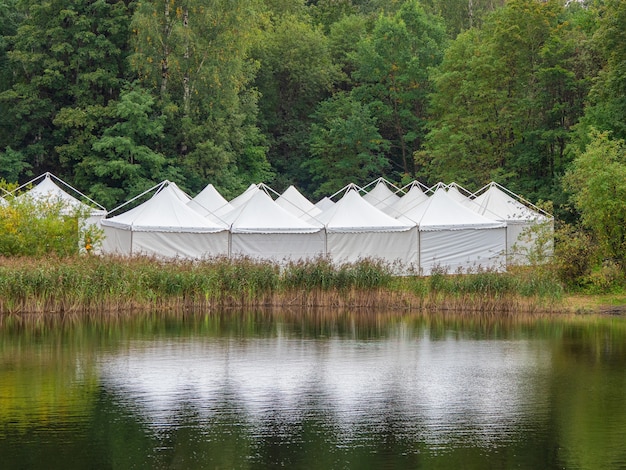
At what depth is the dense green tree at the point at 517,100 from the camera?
47562 millimetres

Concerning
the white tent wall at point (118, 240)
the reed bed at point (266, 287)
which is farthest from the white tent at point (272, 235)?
the reed bed at point (266, 287)

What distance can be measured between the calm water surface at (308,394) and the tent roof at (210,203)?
15.7 metres

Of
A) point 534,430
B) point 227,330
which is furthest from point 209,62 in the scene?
point 534,430

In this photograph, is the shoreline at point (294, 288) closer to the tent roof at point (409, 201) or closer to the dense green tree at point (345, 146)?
the tent roof at point (409, 201)

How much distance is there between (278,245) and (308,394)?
21072mm

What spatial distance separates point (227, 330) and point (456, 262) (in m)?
15.6

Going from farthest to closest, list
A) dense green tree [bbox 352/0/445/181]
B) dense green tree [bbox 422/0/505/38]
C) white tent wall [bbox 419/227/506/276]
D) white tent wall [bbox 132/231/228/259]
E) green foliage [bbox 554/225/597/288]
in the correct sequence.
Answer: dense green tree [bbox 422/0/505/38], dense green tree [bbox 352/0/445/181], white tent wall [bbox 419/227/506/276], white tent wall [bbox 132/231/228/259], green foliage [bbox 554/225/597/288]

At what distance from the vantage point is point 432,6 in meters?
75.4

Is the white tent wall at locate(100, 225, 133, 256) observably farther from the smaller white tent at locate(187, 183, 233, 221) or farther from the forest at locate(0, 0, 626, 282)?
the forest at locate(0, 0, 626, 282)

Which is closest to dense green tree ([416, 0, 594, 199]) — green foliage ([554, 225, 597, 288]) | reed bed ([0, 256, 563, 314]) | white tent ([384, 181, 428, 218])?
white tent ([384, 181, 428, 218])

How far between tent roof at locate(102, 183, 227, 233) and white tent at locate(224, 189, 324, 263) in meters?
0.76

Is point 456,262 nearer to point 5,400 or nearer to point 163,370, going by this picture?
point 163,370

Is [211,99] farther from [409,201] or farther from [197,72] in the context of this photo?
[409,201]

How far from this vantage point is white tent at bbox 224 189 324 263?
121 feet
